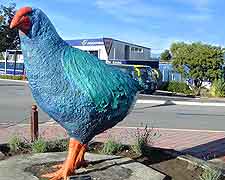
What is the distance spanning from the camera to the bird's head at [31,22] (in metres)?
4.44

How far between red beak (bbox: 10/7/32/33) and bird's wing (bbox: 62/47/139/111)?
50 centimetres

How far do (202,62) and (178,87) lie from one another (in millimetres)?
2596

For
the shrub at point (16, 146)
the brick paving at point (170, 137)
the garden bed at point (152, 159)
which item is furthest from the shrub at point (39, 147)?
the brick paving at point (170, 137)

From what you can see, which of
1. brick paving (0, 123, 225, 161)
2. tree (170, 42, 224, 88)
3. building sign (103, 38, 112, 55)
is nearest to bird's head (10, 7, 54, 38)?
brick paving (0, 123, 225, 161)

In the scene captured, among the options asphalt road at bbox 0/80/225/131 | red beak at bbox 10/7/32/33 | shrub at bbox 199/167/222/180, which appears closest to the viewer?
red beak at bbox 10/7/32/33

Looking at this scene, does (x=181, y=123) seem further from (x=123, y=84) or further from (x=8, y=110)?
(x=123, y=84)

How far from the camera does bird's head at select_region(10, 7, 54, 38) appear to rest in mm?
4441

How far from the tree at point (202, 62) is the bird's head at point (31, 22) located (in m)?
21.6

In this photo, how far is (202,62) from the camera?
2542 centimetres

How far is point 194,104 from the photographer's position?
716 inches

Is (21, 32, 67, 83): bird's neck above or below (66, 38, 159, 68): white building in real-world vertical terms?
below

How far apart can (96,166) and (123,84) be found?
135cm

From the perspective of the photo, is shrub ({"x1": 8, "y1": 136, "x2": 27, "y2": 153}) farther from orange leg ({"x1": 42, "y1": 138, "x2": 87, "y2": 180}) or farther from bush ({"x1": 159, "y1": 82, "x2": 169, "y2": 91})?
bush ({"x1": 159, "y1": 82, "x2": 169, "y2": 91})

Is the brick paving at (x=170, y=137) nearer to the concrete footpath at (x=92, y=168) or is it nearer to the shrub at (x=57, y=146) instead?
the shrub at (x=57, y=146)
